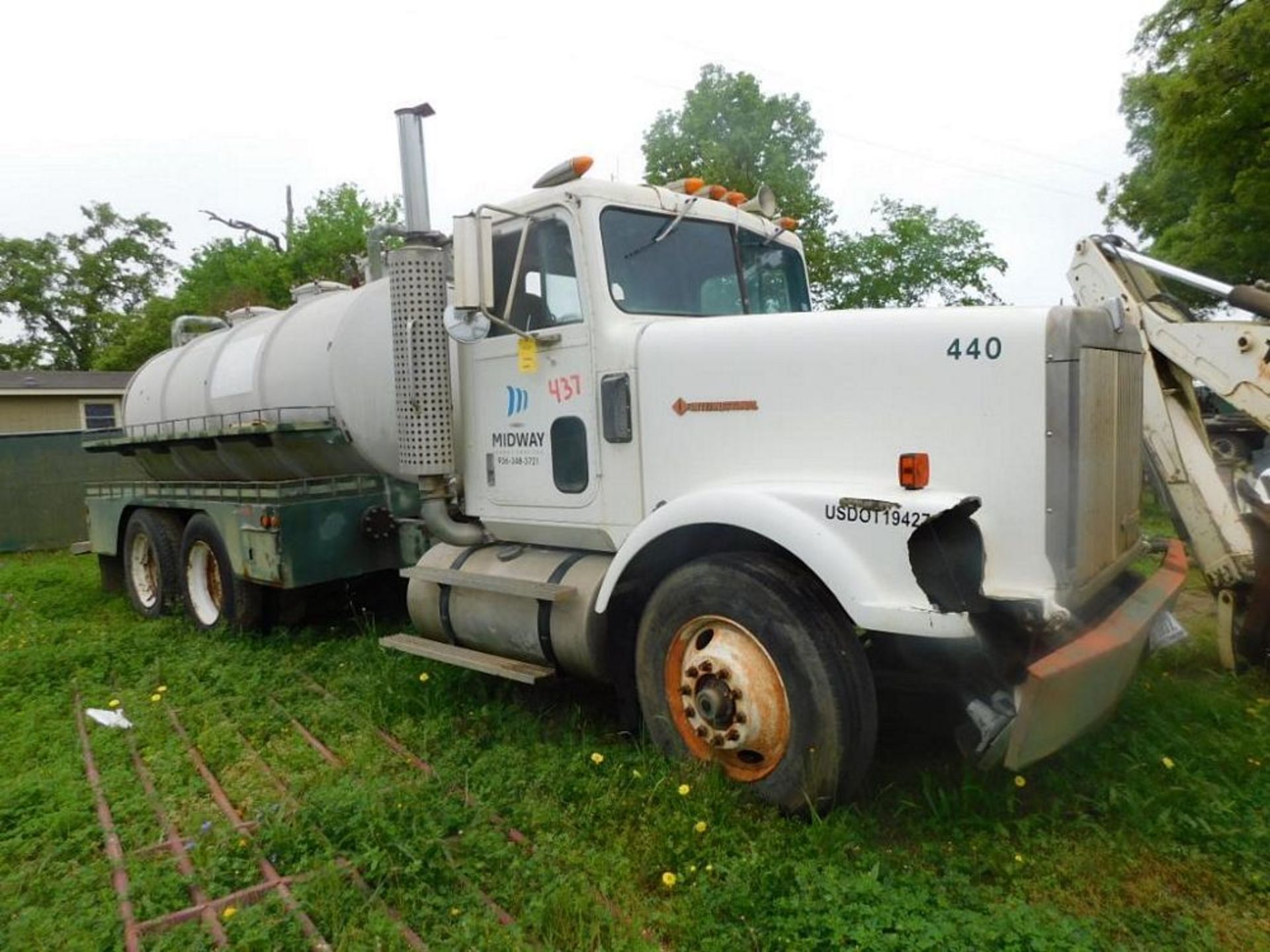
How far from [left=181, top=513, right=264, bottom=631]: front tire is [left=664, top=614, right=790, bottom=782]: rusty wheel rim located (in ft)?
13.7

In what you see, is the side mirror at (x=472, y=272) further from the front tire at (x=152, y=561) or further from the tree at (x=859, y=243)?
the tree at (x=859, y=243)

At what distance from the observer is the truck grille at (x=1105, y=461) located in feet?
10.3

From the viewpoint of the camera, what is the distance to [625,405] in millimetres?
4137

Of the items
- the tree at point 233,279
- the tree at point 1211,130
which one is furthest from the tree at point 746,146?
the tree at point 233,279

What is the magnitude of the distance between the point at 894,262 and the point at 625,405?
16844 mm

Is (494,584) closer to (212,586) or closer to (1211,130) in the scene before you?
(212,586)

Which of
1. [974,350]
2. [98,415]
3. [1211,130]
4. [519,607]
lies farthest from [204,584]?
[98,415]

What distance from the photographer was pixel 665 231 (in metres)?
4.48

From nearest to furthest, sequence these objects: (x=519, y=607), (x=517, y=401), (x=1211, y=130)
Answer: (x=519, y=607), (x=517, y=401), (x=1211, y=130)

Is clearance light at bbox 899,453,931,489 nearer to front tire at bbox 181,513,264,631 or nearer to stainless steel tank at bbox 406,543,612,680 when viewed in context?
stainless steel tank at bbox 406,543,612,680

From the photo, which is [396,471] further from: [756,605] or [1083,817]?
[1083,817]

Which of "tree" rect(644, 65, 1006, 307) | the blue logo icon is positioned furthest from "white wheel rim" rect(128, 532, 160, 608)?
"tree" rect(644, 65, 1006, 307)

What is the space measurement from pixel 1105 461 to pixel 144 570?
790 cm

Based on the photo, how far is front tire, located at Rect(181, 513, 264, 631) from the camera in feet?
21.6
